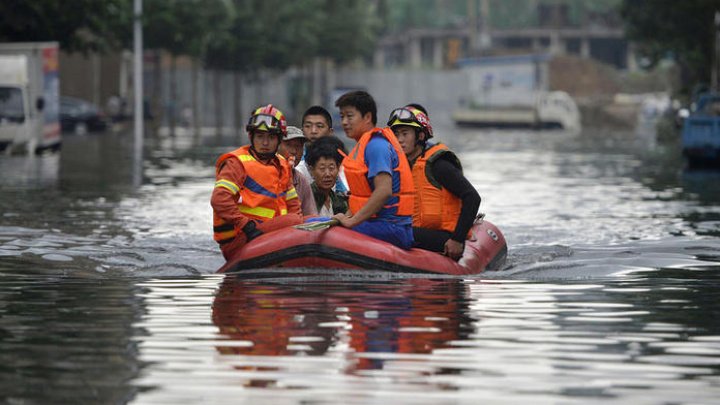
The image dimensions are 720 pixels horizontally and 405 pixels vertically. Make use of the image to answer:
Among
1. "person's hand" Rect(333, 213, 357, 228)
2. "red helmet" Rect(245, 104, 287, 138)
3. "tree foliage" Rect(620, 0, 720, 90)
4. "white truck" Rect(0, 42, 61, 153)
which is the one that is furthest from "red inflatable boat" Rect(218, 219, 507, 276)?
"tree foliage" Rect(620, 0, 720, 90)

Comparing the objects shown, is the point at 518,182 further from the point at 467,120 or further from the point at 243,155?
the point at 467,120

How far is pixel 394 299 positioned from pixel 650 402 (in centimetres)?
462

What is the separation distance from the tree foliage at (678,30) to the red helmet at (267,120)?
124 feet

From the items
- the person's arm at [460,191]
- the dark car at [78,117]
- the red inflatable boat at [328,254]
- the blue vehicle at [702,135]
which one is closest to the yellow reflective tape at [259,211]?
the red inflatable boat at [328,254]

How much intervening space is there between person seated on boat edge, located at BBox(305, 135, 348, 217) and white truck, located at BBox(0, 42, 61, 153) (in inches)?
1135

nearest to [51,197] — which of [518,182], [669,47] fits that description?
[518,182]

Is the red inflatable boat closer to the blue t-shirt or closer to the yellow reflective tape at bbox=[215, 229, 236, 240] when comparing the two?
the yellow reflective tape at bbox=[215, 229, 236, 240]

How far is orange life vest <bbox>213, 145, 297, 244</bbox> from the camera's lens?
47.0 ft

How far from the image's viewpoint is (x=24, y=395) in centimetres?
845

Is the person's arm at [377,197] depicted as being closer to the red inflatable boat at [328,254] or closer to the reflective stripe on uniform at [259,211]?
the red inflatable boat at [328,254]

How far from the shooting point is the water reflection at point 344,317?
10.1 meters

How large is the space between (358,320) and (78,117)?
201 feet

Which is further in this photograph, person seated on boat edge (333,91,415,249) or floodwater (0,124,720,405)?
person seated on boat edge (333,91,415,249)

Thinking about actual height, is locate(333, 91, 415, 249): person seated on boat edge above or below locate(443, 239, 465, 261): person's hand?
above
